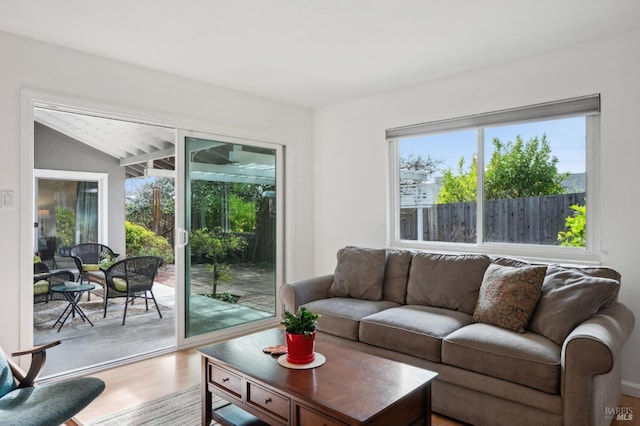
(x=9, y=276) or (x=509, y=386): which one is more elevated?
(x=9, y=276)

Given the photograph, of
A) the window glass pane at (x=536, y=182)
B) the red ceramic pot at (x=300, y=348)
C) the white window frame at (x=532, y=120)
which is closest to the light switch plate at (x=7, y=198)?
the red ceramic pot at (x=300, y=348)

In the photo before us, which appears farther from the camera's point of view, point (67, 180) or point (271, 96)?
point (67, 180)

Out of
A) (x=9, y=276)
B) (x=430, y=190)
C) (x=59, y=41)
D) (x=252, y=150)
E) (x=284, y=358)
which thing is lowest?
(x=284, y=358)

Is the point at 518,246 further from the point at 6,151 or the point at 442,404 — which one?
the point at 6,151

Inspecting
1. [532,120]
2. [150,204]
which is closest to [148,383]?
[532,120]

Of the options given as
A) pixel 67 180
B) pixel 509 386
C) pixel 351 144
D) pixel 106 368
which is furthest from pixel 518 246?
pixel 67 180

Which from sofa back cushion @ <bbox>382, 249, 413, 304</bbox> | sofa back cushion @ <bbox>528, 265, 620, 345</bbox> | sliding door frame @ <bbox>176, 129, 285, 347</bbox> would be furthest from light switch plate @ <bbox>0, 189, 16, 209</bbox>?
sofa back cushion @ <bbox>528, 265, 620, 345</bbox>

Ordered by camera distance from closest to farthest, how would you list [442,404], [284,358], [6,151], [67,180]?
1. [284,358]
2. [442,404]
3. [6,151]
4. [67,180]

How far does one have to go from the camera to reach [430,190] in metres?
4.07

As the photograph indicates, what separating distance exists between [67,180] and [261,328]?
4.55m

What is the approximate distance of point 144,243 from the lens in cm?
785

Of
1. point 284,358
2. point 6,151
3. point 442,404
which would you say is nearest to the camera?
point 284,358

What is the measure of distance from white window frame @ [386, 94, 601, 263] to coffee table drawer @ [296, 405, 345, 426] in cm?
237

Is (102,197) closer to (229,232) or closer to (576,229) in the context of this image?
(229,232)
